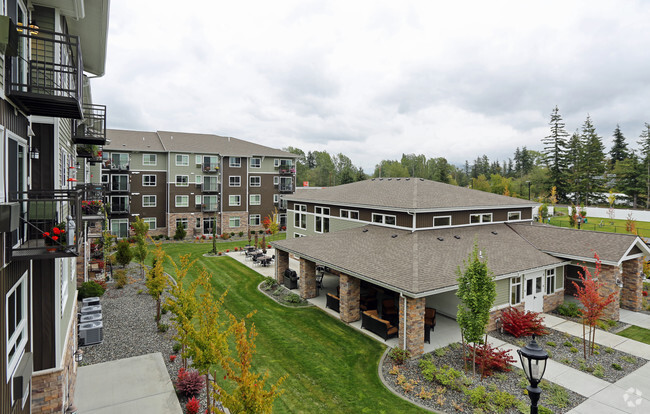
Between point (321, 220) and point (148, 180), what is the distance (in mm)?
23937

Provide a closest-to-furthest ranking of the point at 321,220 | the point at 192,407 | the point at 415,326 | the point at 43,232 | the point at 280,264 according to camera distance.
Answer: the point at 43,232, the point at 192,407, the point at 415,326, the point at 280,264, the point at 321,220

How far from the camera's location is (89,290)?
684 inches

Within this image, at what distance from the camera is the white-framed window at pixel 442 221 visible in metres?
18.7

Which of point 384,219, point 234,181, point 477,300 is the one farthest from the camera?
point 234,181

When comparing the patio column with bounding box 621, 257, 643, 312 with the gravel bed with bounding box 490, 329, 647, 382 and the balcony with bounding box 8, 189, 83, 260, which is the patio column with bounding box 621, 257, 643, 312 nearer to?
the gravel bed with bounding box 490, 329, 647, 382

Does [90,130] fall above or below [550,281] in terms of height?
above

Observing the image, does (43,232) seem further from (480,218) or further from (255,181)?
(255,181)

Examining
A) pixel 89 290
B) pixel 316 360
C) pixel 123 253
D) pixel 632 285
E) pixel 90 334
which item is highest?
pixel 123 253

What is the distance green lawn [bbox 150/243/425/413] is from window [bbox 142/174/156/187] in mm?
25511

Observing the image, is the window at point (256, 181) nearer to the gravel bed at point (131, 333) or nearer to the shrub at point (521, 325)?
the gravel bed at point (131, 333)

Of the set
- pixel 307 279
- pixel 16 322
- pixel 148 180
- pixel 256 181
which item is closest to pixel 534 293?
pixel 307 279

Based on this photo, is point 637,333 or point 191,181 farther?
point 191,181

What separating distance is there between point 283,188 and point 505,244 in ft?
102

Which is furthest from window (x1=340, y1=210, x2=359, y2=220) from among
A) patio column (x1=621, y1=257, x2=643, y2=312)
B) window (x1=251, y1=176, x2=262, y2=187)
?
window (x1=251, y1=176, x2=262, y2=187)
